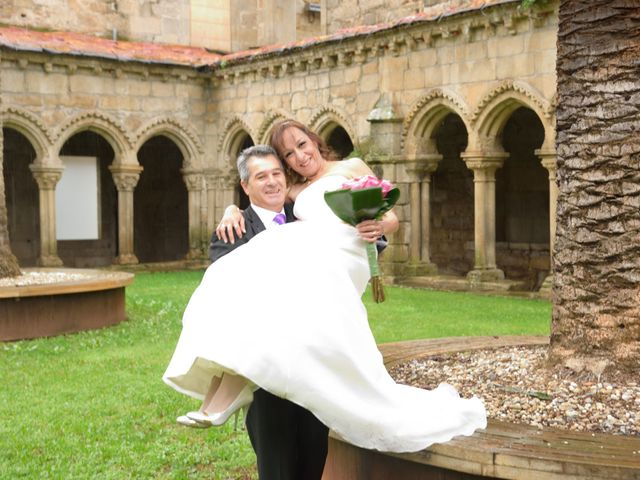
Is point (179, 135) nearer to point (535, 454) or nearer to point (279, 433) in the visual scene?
point (279, 433)

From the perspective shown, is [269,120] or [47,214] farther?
[269,120]

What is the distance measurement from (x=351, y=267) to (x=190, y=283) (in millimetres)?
11968

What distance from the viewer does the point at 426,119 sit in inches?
563

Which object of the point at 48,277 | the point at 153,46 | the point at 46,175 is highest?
the point at 153,46

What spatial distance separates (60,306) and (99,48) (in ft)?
28.6

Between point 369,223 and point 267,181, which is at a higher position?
point 267,181

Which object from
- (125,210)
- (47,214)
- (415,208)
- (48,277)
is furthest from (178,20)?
(48,277)

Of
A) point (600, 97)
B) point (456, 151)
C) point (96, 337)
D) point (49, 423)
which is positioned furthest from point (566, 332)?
point (456, 151)

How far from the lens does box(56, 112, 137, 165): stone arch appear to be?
16.7m

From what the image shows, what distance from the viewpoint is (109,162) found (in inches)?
810

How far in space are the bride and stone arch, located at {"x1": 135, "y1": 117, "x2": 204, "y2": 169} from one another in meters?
14.6

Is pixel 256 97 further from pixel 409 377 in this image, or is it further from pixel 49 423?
pixel 409 377

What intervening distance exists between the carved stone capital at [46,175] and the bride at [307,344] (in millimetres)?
13867

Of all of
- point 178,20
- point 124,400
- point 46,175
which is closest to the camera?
point 124,400
